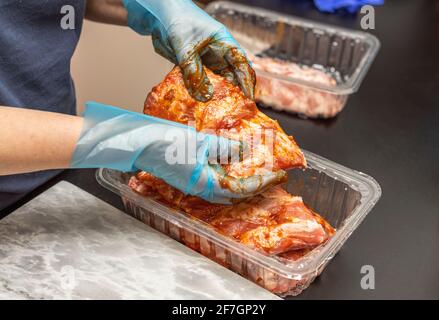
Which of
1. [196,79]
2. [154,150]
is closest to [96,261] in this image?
[154,150]

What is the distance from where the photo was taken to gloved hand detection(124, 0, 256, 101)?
1745 millimetres

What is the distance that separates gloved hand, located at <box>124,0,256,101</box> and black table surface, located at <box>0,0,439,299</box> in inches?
19.3

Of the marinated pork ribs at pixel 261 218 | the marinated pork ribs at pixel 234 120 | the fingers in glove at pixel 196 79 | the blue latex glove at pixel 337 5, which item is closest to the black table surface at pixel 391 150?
the blue latex glove at pixel 337 5

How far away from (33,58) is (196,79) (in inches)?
21.8

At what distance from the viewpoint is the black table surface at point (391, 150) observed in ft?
5.58

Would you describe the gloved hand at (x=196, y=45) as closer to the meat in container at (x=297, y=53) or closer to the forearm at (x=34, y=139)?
the forearm at (x=34, y=139)

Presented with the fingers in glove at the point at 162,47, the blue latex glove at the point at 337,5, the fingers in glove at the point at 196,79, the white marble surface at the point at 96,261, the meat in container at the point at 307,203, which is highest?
the blue latex glove at the point at 337,5

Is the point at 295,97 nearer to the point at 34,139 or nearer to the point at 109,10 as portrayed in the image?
the point at 109,10

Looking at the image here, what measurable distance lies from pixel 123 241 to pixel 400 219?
877 millimetres

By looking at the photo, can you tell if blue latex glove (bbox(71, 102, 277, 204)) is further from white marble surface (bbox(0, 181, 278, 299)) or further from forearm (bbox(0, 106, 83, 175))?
white marble surface (bbox(0, 181, 278, 299))


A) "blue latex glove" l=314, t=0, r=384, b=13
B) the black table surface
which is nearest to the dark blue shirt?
the black table surface

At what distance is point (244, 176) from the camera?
163 cm

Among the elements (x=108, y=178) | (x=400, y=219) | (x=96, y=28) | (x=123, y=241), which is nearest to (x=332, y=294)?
(x=400, y=219)

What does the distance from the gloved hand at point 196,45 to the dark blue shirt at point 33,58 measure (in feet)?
0.91
